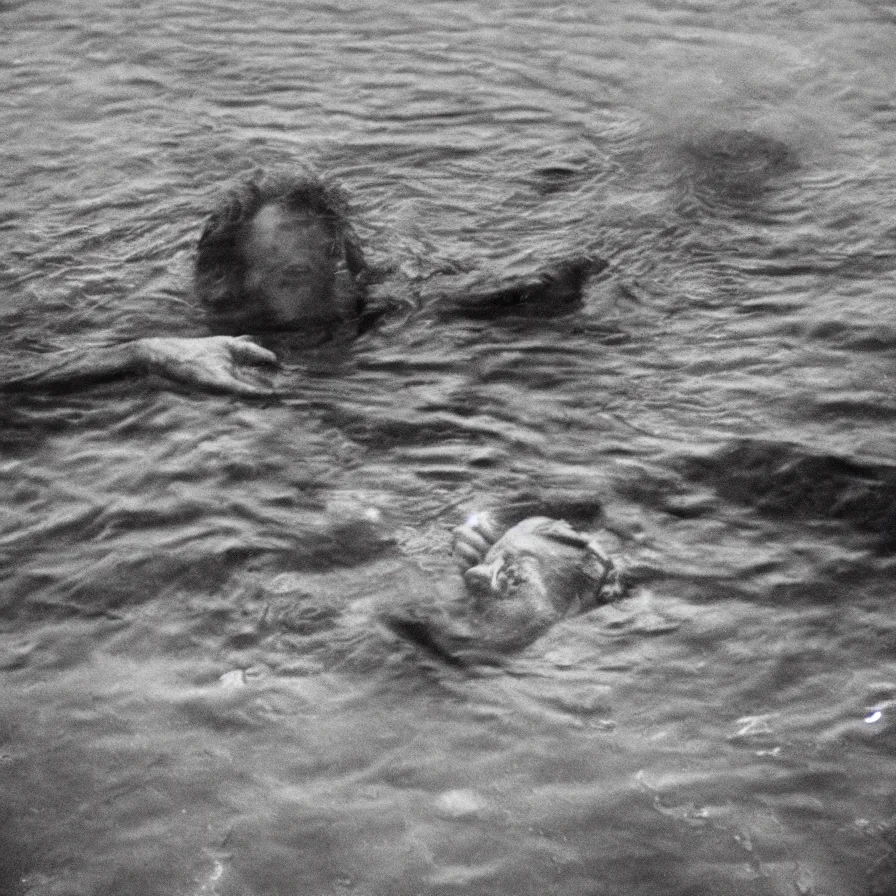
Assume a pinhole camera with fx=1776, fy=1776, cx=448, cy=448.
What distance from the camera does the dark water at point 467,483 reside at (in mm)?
4844

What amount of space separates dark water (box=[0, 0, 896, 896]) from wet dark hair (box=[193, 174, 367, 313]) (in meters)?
0.15

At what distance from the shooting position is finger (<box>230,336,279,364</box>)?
7.15 m

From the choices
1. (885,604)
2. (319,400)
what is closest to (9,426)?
(319,400)

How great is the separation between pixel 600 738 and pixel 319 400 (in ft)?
7.60

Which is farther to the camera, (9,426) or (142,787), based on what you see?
(9,426)

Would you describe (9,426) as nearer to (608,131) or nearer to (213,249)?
(213,249)

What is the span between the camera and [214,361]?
23.3 feet

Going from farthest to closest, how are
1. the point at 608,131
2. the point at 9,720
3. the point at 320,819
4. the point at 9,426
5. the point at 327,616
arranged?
the point at 608,131
the point at 9,426
the point at 327,616
the point at 9,720
the point at 320,819

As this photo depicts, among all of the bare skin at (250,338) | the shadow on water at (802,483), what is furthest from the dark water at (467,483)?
the bare skin at (250,338)

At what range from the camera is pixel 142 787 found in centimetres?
500

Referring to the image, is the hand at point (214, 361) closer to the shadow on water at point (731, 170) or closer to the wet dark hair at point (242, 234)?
the wet dark hair at point (242, 234)

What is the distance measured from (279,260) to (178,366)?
28.2 inches

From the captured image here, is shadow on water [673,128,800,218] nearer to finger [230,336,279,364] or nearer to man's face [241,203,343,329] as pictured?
man's face [241,203,343,329]

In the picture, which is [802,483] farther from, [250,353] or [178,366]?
[178,366]
